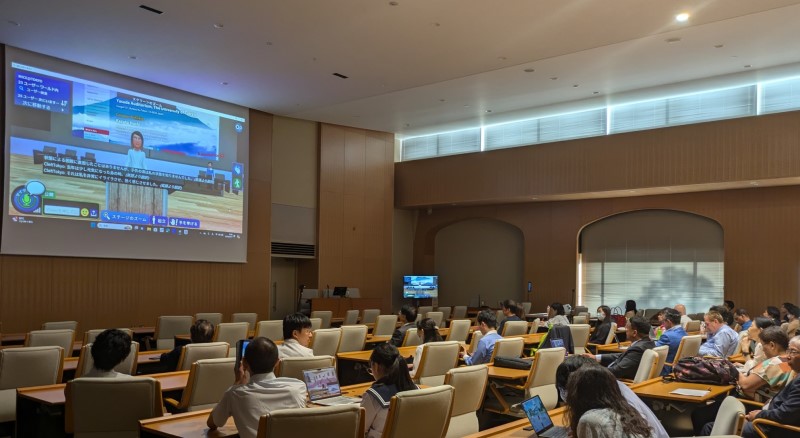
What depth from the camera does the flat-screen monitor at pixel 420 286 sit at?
59.2 feet

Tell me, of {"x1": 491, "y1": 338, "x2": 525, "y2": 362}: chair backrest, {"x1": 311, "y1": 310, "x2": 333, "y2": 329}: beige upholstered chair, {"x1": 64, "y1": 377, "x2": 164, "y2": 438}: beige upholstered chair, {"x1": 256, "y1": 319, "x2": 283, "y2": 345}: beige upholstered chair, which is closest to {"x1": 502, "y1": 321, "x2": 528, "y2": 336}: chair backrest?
{"x1": 491, "y1": 338, "x2": 525, "y2": 362}: chair backrest

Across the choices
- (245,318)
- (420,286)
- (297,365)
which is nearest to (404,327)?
(245,318)

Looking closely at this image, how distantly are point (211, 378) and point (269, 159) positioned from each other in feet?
35.1

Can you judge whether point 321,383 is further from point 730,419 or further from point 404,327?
point 404,327

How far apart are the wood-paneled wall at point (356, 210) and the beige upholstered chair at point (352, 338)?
7702mm

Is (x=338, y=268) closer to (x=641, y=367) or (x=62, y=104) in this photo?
(x=62, y=104)

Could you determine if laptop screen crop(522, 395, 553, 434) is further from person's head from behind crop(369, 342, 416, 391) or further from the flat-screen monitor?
the flat-screen monitor

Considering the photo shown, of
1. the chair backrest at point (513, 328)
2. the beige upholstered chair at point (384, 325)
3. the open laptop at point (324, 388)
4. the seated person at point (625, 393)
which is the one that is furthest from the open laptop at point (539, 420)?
the beige upholstered chair at point (384, 325)

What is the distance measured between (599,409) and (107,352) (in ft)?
9.60

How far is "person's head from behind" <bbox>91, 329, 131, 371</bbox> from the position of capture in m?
4.05

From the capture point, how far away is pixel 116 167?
1163 cm

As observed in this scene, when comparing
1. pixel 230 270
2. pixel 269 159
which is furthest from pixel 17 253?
pixel 269 159

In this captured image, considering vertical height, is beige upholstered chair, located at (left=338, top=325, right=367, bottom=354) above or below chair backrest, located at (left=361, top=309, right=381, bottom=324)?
above

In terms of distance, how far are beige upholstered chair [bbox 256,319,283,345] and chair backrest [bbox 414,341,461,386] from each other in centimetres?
292
